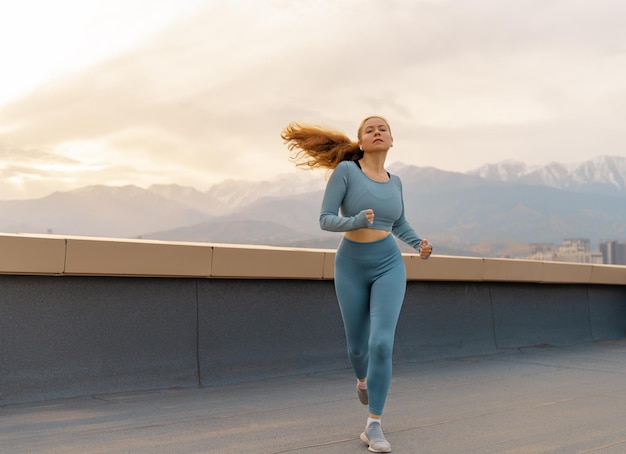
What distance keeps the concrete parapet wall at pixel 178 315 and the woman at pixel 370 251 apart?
6.68ft

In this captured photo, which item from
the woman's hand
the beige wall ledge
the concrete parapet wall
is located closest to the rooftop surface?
the concrete parapet wall

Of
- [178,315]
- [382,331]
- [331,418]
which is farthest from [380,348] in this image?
[178,315]

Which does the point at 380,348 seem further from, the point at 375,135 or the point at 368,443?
the point at 375,135

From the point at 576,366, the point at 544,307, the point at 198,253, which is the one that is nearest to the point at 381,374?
the point at 198,253

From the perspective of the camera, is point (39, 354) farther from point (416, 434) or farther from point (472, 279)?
point (472, 279)

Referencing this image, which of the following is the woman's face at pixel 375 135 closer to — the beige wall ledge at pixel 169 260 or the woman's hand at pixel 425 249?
the woman's hand at pixel 425 249

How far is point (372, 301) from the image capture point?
486 centimetres

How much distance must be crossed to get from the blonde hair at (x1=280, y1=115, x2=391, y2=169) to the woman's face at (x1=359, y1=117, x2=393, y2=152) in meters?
0.22

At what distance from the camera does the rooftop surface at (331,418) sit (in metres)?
4.60

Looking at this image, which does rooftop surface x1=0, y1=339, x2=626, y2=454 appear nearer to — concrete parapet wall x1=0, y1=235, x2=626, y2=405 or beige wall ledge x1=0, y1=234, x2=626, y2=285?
concrete parapet wall x1=0, y1=235, x2=626, y2=405

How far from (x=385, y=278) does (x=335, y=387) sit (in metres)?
2.37

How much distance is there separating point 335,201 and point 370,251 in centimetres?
38

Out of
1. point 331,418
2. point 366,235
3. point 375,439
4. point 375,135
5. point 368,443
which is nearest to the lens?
point 375,439

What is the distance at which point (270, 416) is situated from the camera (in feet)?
18.0
